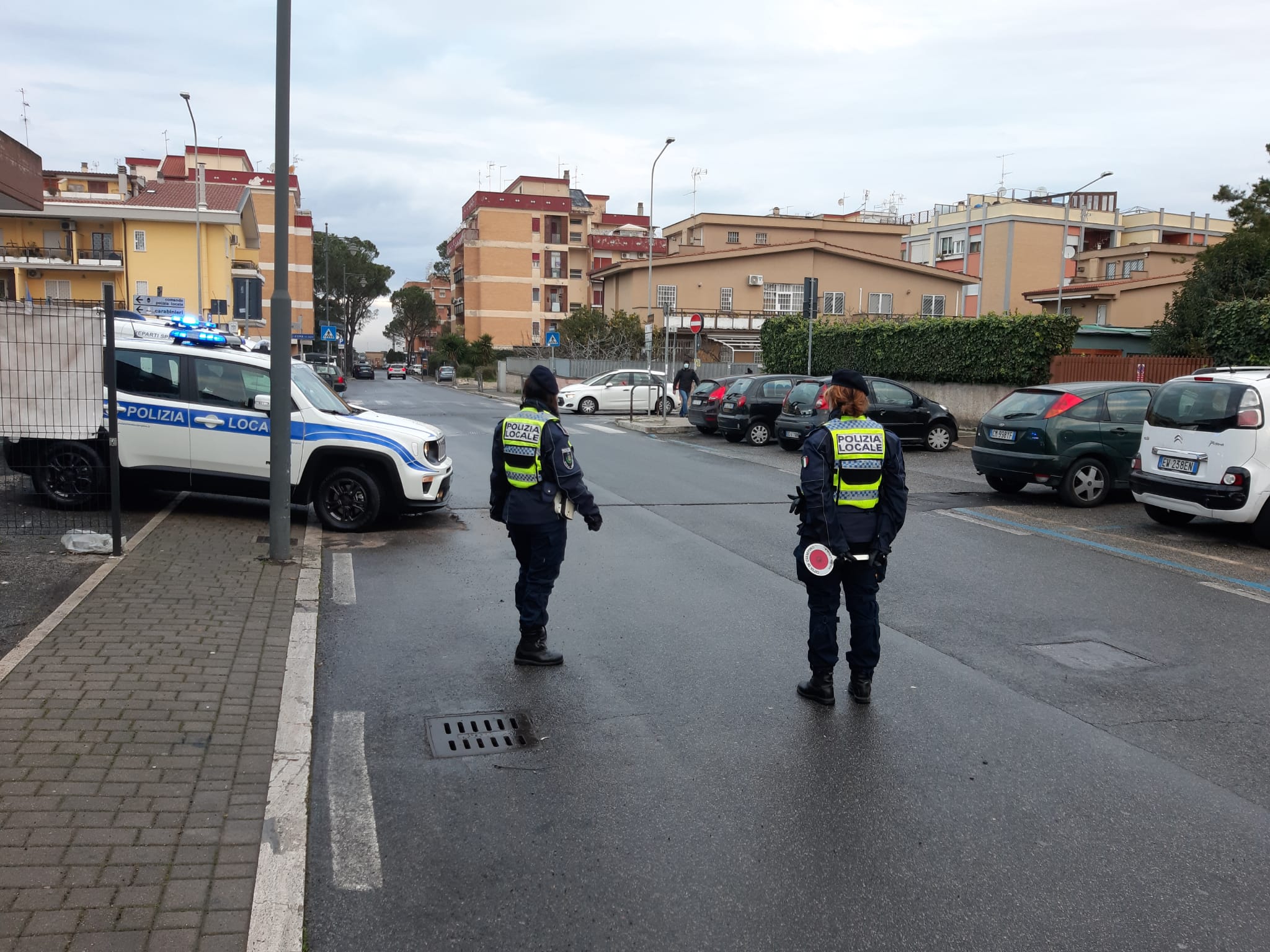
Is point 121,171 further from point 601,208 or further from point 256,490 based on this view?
point 256,490

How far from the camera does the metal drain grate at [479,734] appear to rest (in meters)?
4.82

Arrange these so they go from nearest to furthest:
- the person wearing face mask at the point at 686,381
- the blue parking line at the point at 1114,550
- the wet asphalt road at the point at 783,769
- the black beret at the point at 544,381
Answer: the wet asphalt road at the point at 783,769 < the black beret at the point at 544,381 < the blue parking line at the point at 1114,550 < the person wearing face mask at the point at 686,381

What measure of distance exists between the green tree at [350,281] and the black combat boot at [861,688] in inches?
3570

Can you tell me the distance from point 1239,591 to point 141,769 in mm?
8167

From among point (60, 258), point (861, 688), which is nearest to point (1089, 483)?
point (861, 688)

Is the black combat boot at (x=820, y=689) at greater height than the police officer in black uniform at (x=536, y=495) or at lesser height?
lesser

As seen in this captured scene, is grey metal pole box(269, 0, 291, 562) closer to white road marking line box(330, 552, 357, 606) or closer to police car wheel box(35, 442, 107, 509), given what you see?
white road marking line box(330, 552, 357, 606)

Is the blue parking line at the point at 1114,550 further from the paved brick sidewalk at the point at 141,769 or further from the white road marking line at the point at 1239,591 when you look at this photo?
the paved brick sidewalk at the point at 141,769

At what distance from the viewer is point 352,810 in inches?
163

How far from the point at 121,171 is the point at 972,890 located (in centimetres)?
6915

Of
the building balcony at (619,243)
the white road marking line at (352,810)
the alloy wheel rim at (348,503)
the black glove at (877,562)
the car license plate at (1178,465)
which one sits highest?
the building balcony at (619,243)

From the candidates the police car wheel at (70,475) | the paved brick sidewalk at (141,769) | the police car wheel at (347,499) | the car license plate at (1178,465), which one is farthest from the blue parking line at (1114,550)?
the police car wheel at (70,475)

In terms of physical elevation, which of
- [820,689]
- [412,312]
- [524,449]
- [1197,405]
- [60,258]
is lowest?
[820,689]

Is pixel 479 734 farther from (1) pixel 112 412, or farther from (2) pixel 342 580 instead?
(1) pixel 112 412
